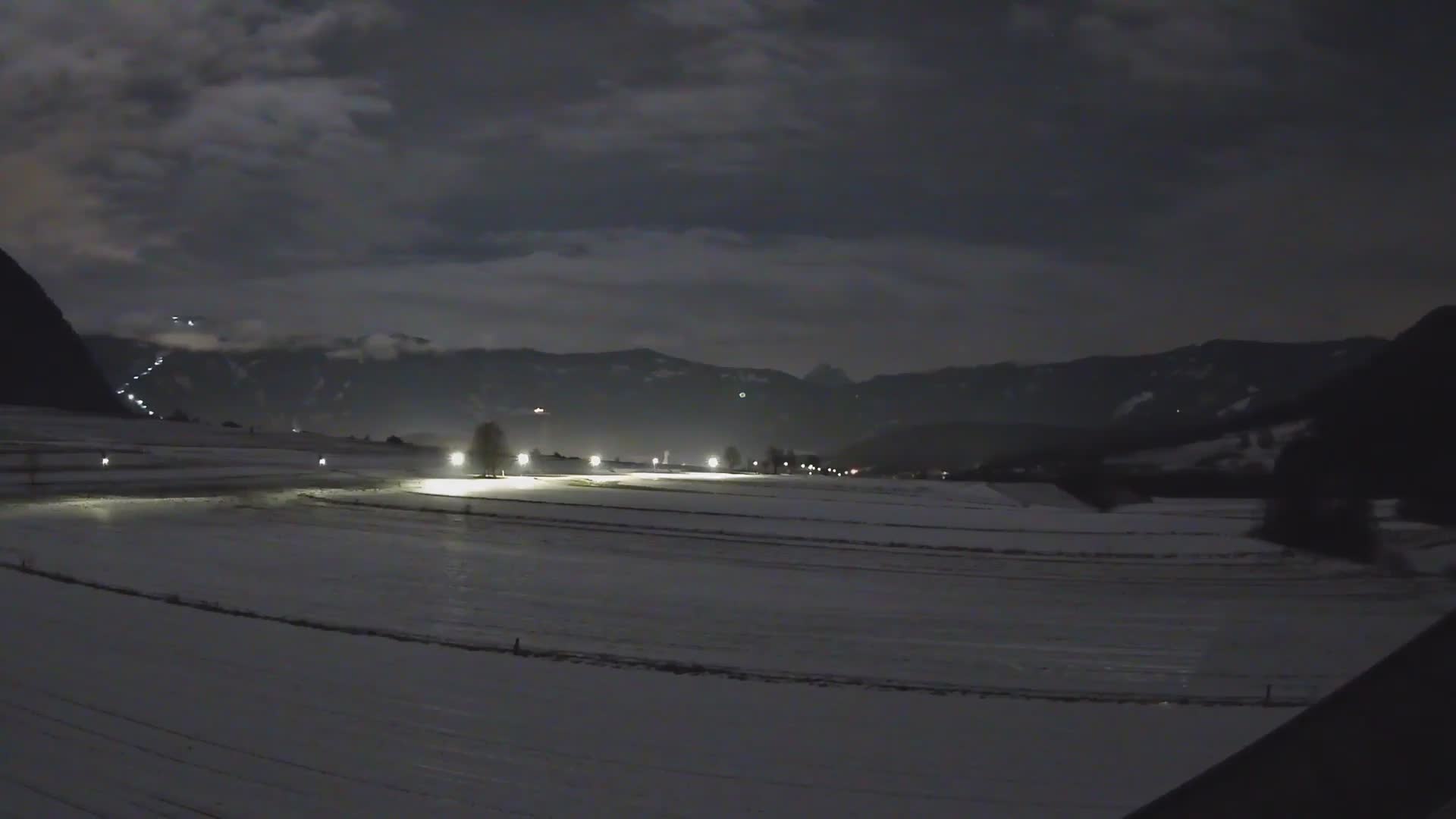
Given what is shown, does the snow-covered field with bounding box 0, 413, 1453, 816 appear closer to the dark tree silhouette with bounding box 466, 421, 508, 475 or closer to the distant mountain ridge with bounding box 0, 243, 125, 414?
the dark tree silhouette with bounding box 466, 421, 508, 475

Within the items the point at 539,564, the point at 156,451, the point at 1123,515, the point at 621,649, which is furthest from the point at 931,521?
the point at 156,451

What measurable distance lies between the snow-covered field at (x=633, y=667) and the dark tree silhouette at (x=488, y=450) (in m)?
47.2

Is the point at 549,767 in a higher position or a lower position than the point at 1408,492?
lower

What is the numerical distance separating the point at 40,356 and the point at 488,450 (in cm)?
13027

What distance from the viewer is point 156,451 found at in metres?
81.8

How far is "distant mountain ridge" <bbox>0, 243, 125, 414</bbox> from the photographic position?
164125 mm

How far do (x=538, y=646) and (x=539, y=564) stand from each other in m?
10.2

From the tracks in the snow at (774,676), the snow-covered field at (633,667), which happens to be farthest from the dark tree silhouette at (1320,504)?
the tracks in the snow at (774,676)

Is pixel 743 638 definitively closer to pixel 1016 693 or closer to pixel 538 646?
pixel 538 646

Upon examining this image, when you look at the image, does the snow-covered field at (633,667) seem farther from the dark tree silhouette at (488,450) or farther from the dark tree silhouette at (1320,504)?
the dark tree silhouette at (488,450)

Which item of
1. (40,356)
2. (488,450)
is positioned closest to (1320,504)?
(488,450)

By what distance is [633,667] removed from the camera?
14.0m

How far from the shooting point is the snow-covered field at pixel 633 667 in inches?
354

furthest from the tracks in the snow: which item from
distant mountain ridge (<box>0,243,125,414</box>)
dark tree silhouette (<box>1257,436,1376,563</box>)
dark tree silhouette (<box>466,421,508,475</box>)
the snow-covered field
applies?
distant mountain ridge (<box>0,243,125,414</box>)
